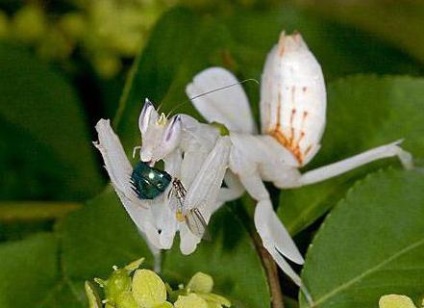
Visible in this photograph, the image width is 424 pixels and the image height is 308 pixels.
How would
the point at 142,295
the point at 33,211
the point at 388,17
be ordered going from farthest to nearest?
the point at 388,17
the point at 33,211
the point at 142,295

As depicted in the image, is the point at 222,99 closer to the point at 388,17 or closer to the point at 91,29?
the point at 91,29

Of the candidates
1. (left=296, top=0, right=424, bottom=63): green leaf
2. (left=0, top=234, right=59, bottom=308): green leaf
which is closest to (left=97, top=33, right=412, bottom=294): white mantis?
(left=0, top=234, right=59, bottom=308): green leaf

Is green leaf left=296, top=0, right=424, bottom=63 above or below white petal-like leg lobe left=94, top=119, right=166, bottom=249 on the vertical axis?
below

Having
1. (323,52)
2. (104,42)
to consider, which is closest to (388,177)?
(323,52)

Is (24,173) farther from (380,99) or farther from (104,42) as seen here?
(380,99)

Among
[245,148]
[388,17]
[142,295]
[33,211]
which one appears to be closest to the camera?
[142,295]

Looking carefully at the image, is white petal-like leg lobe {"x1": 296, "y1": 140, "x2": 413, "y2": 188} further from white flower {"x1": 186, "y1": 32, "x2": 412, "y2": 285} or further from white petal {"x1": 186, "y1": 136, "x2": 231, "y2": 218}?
white petal {"x1": 186, "y1": 136, "x2": 231, "y2": 218}

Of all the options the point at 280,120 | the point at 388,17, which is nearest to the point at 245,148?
the point at 280,120
